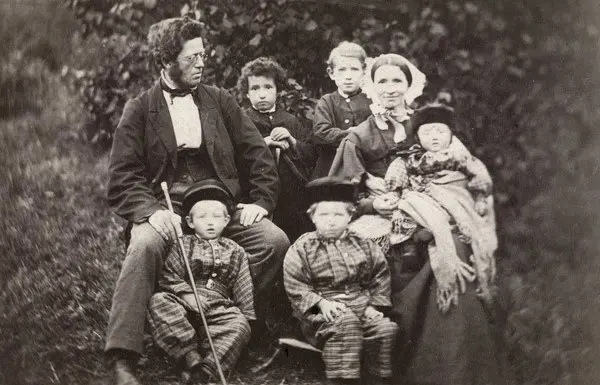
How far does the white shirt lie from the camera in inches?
159

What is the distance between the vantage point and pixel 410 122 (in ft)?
13.6

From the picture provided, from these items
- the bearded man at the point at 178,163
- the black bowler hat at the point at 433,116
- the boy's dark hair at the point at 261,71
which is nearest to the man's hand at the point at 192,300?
the bearded man at the point at 178,163

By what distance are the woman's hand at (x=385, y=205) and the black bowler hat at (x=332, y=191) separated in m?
0.11

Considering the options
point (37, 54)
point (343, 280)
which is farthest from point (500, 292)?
point (37, 54)

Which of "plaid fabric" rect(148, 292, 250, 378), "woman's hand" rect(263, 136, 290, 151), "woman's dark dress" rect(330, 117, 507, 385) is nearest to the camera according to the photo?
"plaid fabric" rect(148, 292, 250, 378)

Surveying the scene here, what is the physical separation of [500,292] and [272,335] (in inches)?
45.1

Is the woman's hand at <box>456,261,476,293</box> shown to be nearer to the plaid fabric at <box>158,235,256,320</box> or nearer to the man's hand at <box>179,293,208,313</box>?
the plaid fabric at <box>158,235,256,320</box>

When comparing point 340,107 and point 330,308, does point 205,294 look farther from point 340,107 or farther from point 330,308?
point 340,107

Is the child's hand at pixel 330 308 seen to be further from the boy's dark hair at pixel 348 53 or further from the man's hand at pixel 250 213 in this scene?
the boy's dark hair at pixel 348 53

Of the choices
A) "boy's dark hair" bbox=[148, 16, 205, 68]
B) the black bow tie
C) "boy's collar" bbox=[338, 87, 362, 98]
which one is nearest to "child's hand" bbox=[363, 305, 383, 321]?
"boy's collar" bbox=[338, 87, 362, 98]

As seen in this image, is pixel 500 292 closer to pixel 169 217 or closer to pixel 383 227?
pixel 383 227

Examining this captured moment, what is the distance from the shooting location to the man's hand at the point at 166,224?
153 inches

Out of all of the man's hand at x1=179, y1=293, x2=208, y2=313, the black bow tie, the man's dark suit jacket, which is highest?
the black bow tie

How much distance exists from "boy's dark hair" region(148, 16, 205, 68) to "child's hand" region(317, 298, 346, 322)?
1.38 m
